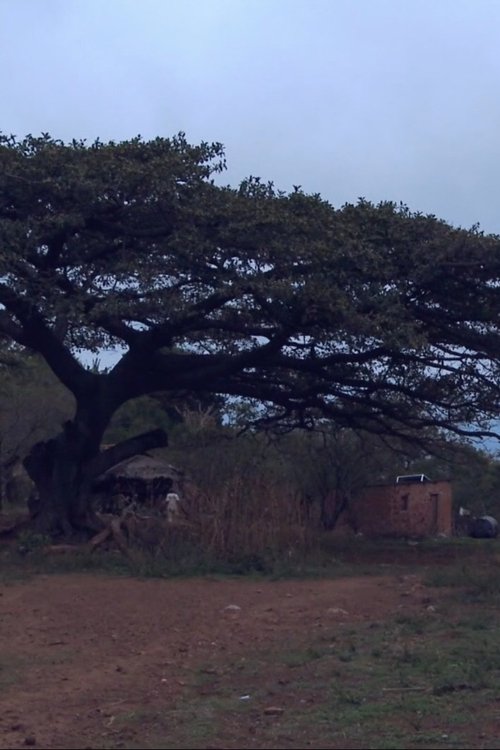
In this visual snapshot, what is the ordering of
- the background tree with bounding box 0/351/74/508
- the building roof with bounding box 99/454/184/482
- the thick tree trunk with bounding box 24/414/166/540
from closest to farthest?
the thick tree trunk with bounding box 24/414/166/540
the building roof with bounding box 99/454/184/482
the background tree with bounding box 0/351/74/508

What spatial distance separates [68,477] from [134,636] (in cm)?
953

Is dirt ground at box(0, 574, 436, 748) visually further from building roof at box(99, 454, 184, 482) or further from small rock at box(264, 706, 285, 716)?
building roof at box(99, 454, 184, 482)

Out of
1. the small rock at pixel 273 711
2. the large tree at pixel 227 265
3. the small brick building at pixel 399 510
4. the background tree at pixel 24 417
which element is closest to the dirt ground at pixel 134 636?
the small rock at pixel 273 711

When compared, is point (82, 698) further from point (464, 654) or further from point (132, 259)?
point (132, 259)

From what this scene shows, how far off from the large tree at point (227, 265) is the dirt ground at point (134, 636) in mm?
3951

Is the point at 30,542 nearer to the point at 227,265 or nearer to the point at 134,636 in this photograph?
the point at 227,265

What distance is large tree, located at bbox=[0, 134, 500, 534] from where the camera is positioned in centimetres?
1775

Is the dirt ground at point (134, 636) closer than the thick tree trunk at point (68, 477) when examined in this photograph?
Yes

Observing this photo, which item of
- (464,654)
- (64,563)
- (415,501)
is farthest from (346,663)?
(415,501)

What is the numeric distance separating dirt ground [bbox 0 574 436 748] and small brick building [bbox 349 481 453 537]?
1361 centimetres

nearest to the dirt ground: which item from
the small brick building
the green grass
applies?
the green grass

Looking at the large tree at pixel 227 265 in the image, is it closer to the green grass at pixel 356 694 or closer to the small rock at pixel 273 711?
the green grass at pixel 356 694

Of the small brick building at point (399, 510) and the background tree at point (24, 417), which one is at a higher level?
the background tree at point (24, 417)

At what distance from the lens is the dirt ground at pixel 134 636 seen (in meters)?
8.88
